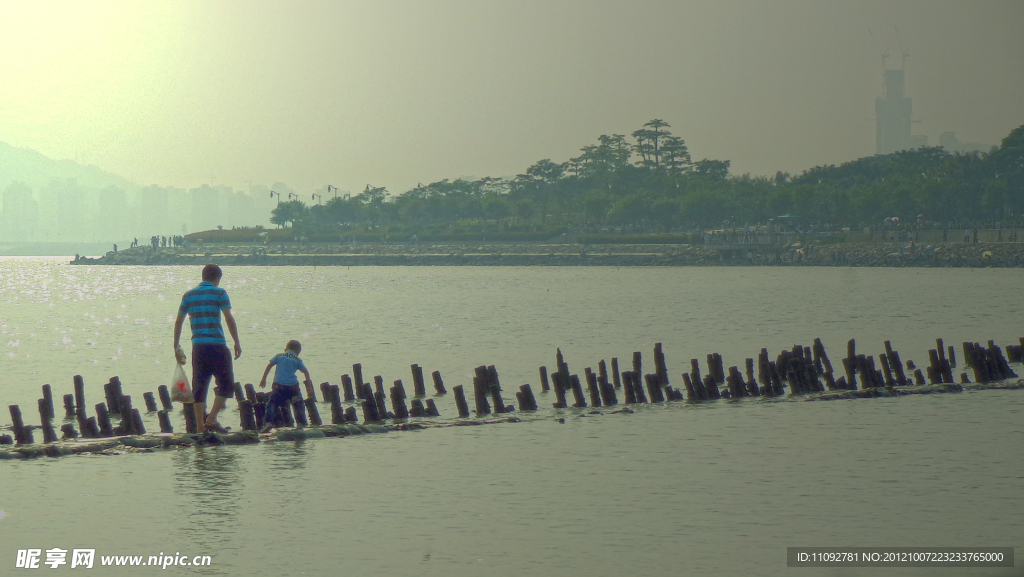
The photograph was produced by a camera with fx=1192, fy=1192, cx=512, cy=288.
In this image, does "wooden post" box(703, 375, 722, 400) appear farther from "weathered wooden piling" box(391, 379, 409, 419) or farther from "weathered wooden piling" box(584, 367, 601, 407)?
"weathered wooden piling" box(391, 379, 409, 419)

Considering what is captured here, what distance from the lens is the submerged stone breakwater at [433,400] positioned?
1789 cm

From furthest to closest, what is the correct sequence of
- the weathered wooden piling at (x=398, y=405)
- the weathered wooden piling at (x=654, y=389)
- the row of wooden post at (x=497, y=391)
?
the weathered wooden piling at (x=654, y=389) → the weathered wooden piling at (x=398, y=405) → the row of wooden post at (x=497, y=391)

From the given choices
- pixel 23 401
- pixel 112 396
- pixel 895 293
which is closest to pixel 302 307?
pixel 895 293

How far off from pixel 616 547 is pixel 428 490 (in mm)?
3525

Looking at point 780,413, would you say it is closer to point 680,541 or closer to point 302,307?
point 680,541

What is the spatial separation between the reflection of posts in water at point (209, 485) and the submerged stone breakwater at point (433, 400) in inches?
31.5

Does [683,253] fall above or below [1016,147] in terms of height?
below

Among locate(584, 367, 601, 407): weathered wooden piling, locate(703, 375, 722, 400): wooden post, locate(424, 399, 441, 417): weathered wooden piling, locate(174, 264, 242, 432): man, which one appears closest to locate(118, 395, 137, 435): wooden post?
locate(174, 264, 242, 432): man

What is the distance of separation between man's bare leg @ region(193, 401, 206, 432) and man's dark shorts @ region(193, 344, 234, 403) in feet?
2.10

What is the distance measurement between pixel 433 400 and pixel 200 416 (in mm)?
7751

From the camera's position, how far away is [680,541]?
12297mm

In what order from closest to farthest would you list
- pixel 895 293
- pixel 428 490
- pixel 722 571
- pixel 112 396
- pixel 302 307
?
pixel 722 571
pixel 428 490
pixel 112 396
pixel 302 307
pixel 895 293

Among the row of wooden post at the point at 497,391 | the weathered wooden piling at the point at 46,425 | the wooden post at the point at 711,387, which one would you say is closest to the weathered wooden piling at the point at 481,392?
the row of wooden post at the point at 497,391

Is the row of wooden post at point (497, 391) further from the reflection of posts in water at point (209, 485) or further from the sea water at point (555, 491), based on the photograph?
the reflection of posts in water at point (209, 485)
